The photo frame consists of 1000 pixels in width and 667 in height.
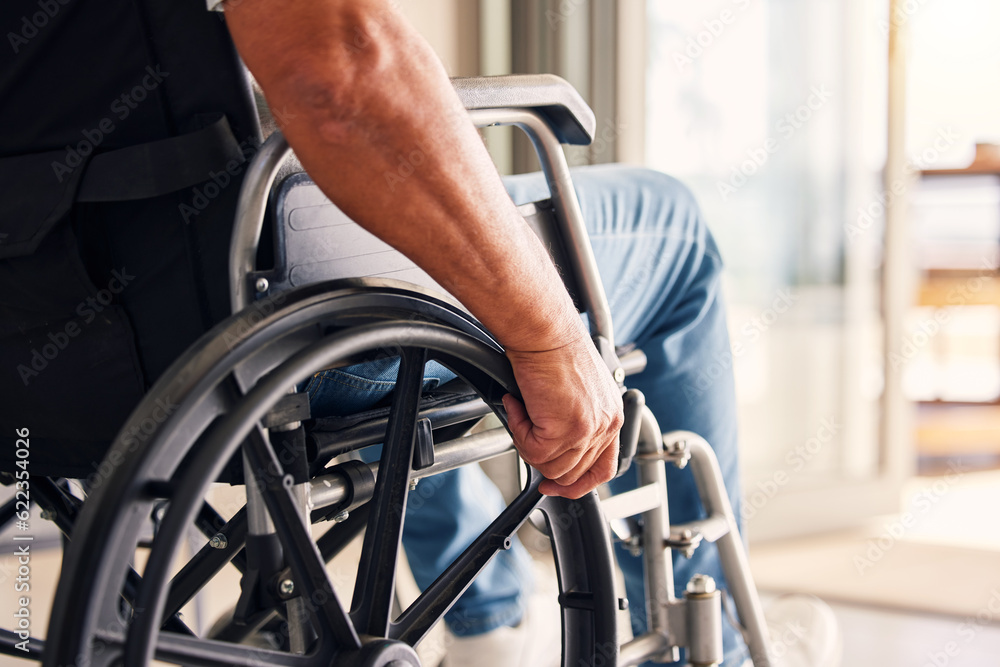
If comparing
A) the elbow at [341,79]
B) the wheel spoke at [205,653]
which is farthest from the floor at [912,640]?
the elbow at [341,79]

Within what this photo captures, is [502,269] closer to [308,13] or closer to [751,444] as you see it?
[308,13]

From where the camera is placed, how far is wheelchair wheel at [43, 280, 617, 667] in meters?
0.40

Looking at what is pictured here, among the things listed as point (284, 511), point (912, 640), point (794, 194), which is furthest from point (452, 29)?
point (284, 511)

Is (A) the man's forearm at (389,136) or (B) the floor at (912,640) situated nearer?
(A) the man's forearm at (389,136)

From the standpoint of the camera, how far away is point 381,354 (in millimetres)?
614

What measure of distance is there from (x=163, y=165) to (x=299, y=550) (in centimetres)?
25

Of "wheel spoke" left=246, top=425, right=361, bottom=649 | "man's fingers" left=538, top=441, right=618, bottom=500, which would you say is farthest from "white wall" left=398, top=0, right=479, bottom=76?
"wheel spoke" left=246, top=425, right=361, bottom=649

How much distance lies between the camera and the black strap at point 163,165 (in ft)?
1.77

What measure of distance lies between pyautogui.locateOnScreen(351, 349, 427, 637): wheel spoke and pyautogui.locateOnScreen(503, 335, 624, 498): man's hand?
3.0 inches

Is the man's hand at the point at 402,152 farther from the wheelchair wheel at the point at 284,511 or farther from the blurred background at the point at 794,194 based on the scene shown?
the blurred background at the point at 794,194

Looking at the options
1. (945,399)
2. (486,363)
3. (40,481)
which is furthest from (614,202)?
(945,399)

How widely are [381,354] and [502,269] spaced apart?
120 mm

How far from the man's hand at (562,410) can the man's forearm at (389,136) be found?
76mm

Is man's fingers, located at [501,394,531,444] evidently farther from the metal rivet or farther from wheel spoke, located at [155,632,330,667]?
the metal rivet
